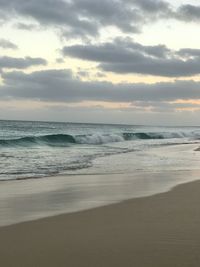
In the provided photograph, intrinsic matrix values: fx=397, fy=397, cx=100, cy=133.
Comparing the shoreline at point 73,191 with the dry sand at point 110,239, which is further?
the shoreline at point 73,191

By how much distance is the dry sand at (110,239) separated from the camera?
4.23m

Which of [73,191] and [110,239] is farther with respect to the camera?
[73,191]

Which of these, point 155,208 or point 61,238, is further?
point 155,208

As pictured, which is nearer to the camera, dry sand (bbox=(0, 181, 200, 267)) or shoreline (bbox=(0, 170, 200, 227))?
dry sand (bbox=(0, 181, 200, 267))

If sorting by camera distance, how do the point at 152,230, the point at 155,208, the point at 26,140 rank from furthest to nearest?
the point at 26,140 < the point at 155,208 < the point at 152,230

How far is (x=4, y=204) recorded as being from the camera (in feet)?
23.4

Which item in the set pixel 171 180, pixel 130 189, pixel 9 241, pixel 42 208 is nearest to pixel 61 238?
pixel 9 241

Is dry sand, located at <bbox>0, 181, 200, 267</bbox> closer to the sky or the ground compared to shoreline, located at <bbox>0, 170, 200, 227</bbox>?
closer to the sky

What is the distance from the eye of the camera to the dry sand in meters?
4.23

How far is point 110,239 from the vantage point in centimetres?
494

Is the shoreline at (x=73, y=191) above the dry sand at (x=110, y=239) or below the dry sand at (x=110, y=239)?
below

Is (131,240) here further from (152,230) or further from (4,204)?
(4,204)

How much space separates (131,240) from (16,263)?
57.2 inches

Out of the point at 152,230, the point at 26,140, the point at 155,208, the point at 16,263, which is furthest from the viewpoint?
the point at 26,140
